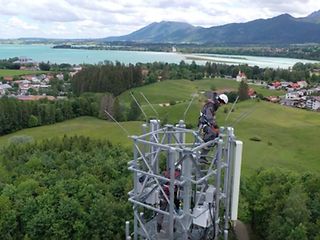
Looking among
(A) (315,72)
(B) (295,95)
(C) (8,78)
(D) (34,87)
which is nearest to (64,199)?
(B) (295,95)

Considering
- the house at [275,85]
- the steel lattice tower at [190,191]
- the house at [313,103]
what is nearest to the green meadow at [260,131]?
the house at [313,103]

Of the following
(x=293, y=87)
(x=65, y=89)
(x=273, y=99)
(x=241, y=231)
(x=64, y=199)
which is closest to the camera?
(x=64, y=199)

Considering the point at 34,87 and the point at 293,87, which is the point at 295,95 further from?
the point at 34,87

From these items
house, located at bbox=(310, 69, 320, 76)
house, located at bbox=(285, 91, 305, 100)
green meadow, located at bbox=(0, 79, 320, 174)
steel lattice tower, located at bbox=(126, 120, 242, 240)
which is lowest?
green meadow, located at bbox=(0, 79, 320, 174)

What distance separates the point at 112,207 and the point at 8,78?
123m

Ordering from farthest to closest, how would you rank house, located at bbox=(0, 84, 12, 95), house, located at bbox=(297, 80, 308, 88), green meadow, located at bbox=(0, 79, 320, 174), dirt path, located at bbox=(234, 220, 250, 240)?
1. house, located at bbox=(297, 80, 308, 88)
2. house, located at bbox=(0, 84, 12, 95)
3. green meadow, located at bbox=(0, 79, 320, 174)
4. dirt path, located at bbox=(234, 220, 250, 240)

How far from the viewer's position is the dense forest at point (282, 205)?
21438mm

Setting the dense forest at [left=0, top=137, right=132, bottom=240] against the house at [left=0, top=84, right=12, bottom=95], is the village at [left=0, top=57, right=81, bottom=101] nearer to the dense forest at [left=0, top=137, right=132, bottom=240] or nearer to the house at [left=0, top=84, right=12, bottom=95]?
the house at [left=0, top=84, right=12, bottom=95]

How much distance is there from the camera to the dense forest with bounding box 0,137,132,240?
21.6 meters

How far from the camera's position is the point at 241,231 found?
82.3ft

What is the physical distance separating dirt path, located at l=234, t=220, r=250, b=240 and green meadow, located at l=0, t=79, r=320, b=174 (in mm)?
12592

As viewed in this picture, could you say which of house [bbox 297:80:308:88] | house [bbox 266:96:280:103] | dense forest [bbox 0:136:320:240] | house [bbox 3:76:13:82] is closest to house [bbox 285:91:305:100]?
house [bbox 266:96:280:103]

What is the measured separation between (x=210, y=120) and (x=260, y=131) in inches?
2151

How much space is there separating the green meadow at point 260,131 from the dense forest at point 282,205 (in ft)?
35.9
